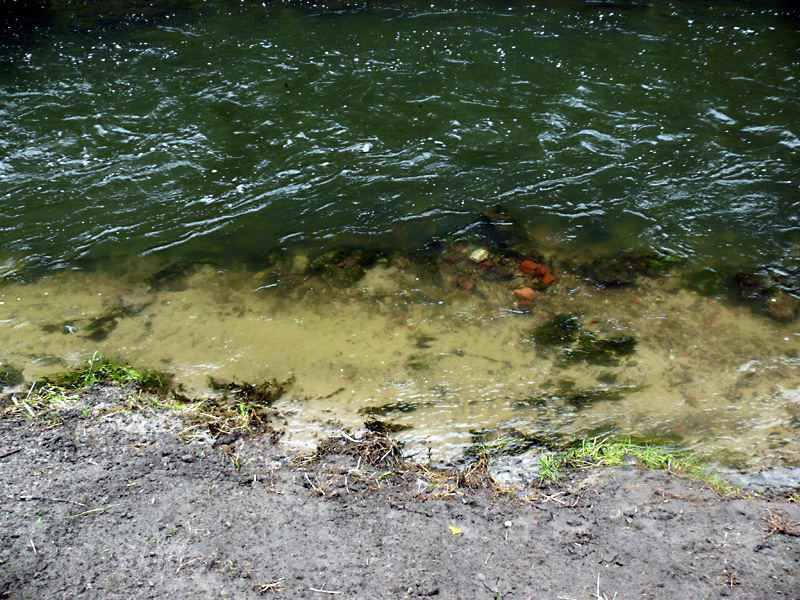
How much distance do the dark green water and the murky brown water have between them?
720 mm

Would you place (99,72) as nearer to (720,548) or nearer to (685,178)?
(685,178)

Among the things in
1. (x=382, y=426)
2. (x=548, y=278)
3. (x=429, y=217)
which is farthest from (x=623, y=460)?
(x=429, y=217)

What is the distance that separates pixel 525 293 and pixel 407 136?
3.16 m

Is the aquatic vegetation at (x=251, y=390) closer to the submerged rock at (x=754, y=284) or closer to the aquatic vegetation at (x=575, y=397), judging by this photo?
the aquatic vegetation at (x=575, y=397)

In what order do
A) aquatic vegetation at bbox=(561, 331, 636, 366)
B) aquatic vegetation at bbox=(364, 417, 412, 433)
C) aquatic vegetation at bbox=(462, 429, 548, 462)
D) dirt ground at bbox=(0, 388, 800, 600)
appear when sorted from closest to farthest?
dirt ground at bbox=(0, 388, 800, 600) < aquatic vegetation at bbox=(462, 429, 548, 462) < aquatic vegetation at bbox=(364, 417, 412, 433) < aquatic vegetation at bbox=(561, 331, 636, 366)

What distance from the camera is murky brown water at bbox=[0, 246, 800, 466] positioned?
129 inches

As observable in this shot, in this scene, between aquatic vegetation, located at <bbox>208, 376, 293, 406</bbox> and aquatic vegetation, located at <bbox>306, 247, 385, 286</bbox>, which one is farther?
aquatic vegetation, located at <bbox>306, 247, 385, 286</bbox>

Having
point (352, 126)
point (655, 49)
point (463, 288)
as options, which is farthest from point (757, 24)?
point (463, 288)

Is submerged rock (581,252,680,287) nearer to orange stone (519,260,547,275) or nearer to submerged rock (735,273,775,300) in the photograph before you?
orange stone (519,260,547,275)

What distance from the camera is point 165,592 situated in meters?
2.21

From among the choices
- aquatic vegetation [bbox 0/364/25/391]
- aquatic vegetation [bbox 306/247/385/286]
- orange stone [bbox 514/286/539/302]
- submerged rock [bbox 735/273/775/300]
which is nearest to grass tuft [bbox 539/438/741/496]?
orange stone [bbox 514/286/539/302]

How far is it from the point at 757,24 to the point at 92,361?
1124 centimetres

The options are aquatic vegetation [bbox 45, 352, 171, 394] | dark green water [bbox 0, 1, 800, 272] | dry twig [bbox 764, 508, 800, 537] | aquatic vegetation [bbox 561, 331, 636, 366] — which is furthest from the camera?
dark green water [bbox 0, 1, 800, 272]

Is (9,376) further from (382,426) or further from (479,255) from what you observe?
(479,255)
